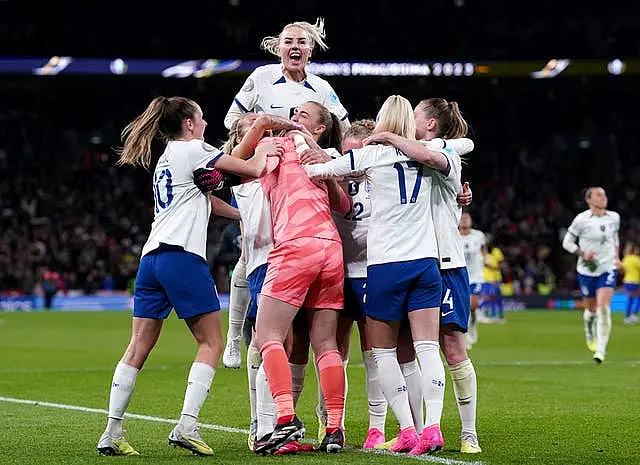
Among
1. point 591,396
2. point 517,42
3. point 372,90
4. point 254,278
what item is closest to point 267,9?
point 372,90

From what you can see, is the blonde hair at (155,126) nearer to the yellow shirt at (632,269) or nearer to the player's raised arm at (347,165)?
the player's raised arm at (347,165)

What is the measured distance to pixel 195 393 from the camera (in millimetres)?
7371

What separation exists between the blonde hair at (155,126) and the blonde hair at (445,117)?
1.61 m

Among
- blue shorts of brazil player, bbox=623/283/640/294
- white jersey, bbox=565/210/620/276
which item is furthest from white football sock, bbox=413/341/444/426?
blue shorts of brazil player, bbox=623/283/640/294

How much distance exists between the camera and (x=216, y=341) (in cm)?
748

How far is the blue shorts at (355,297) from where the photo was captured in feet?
25.8

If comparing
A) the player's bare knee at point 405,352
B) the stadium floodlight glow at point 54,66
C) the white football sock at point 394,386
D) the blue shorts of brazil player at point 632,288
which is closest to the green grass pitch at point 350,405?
the white football sock at point 394,386

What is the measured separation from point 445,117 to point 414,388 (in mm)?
1875

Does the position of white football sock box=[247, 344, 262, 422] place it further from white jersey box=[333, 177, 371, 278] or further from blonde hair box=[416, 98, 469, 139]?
blonde hair box=[416, 98, 469, 139]

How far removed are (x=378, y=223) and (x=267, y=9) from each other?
33355 millimetres

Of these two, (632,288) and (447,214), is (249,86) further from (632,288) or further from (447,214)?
(632,288)

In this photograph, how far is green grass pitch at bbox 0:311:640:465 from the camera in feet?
24.3

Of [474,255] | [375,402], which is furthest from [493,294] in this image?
[375,402]

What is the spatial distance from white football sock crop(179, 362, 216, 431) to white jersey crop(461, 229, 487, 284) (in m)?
12.7
